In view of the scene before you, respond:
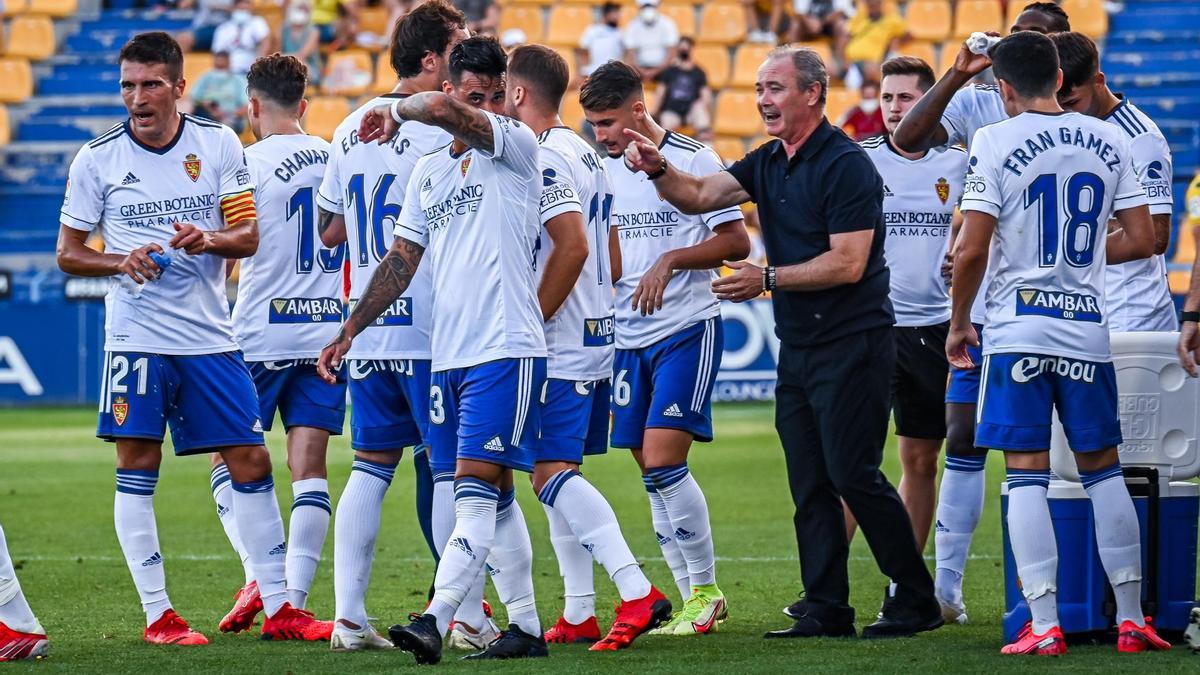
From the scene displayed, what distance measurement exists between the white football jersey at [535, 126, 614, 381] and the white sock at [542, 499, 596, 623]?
0.64m

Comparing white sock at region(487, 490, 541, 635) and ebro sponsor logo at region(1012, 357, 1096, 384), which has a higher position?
ebro sponsor logo at region(1012, 357, 1096, 384)

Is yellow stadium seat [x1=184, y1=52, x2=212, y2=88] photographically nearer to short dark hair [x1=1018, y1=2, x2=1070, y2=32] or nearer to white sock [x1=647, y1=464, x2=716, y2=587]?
short dark hair [x1=1018, y1=2, x2=1070, y2=32]

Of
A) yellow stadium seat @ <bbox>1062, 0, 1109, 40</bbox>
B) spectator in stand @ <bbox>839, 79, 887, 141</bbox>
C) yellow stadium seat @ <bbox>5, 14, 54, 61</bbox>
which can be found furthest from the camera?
yellow stadium seat @ <bbox>5, 14, 54, 61</bbox>

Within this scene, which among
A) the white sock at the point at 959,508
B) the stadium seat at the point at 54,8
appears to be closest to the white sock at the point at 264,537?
the white sock at the point at 959,508

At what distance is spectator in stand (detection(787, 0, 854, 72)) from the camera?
76.0 ft

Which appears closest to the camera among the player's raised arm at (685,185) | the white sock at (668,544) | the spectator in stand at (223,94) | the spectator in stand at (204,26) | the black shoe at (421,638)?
the black shoe at (421,638)

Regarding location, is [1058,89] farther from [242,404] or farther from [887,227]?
[242,404]

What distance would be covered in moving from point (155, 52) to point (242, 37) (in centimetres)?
1850

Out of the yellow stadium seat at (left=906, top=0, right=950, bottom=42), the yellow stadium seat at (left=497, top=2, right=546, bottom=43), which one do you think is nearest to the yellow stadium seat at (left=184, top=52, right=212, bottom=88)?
the yellow stadium seat at (left=497, top=2, right=546, bottom=43)

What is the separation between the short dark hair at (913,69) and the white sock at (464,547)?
3.23 m

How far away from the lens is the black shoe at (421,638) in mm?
5832

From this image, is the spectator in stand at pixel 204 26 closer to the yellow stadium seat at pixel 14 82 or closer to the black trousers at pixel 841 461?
the yellow stadium seat at pixel 14 82

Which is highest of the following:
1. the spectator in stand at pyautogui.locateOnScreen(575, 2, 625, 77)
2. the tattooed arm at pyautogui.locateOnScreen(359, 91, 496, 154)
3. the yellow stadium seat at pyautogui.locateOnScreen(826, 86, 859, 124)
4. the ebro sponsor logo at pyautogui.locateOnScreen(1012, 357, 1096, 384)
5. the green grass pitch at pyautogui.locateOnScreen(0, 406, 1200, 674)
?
the spectator in stand at pyautogui.locateOnScreen(575, 2, 625, 77)

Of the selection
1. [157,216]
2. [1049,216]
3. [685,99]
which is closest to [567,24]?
[685,99]
